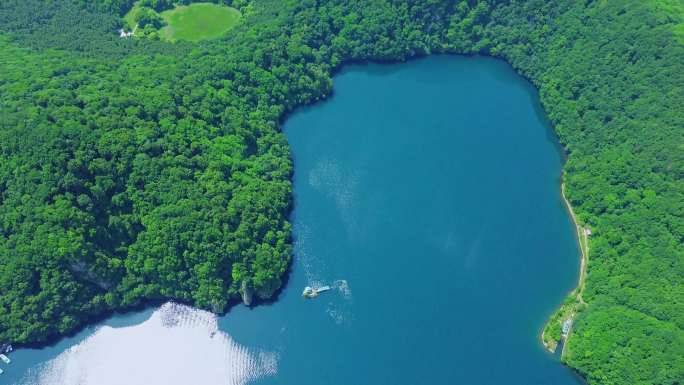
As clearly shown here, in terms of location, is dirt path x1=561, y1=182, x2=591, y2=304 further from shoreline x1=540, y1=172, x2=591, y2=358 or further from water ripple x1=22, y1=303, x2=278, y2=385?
water ripple x1=22, y1=303, x2=278, y2=385

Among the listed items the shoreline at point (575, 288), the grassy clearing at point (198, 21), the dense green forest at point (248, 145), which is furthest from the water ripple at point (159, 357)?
the grassy clearing at point (198, 21)

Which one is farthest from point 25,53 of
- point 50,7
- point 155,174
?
point 155,174

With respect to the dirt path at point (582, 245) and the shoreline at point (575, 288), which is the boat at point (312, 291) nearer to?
the shoreline at point (575, 288)

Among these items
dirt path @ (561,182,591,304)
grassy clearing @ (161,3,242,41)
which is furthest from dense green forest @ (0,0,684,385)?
grassy clearing @ (161,3,242,41)

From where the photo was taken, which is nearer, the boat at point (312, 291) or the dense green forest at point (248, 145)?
the dense green forest at point (248, 145)

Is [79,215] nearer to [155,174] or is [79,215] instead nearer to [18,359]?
[155,174]

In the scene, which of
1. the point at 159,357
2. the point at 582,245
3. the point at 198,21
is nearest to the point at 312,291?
the point at 159,357

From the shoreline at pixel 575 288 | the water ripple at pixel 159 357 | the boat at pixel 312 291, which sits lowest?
the water ripple at pixel 159 357
